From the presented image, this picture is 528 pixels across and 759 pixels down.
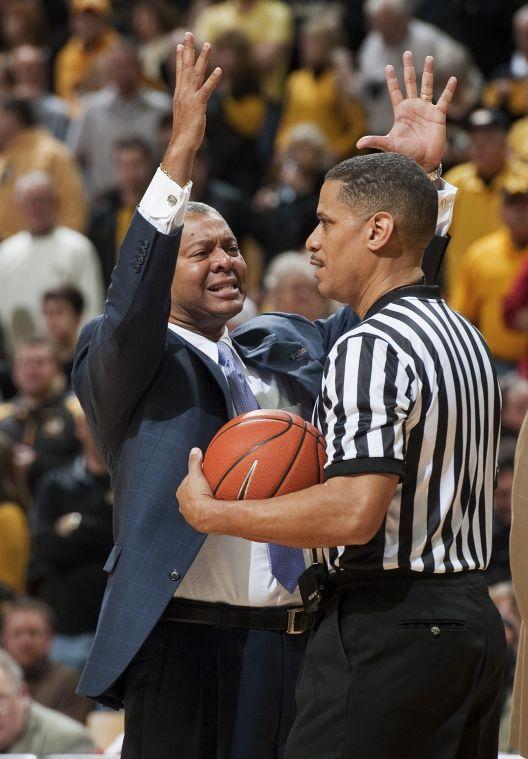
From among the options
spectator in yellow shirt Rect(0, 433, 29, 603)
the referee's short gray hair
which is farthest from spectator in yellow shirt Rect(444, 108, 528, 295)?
the referee's short gray hair

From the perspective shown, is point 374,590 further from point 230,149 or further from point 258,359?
point 230,149

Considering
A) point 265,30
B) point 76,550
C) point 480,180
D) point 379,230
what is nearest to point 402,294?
point 379,230

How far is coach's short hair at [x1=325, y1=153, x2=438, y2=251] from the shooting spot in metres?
2.95

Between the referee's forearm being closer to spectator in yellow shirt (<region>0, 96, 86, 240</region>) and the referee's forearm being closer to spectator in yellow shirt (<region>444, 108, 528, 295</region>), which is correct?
spectator in yellow shirt (<region>444, 108, 528, 295</region>)

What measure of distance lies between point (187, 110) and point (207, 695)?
1.42 metres

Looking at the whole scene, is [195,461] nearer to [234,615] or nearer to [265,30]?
[234,615]

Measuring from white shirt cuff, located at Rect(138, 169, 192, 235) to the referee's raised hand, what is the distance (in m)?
0.02

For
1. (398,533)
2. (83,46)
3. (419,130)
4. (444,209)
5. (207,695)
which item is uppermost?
(83,46)

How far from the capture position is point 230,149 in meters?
10.1

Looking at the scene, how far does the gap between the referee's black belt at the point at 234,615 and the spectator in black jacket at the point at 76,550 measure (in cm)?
341

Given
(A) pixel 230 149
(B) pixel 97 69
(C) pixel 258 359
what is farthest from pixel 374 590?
(B) pixel 97 69

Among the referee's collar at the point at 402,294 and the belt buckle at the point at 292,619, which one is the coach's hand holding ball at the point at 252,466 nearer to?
the referee's collar at the point at 402,294

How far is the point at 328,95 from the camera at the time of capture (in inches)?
395

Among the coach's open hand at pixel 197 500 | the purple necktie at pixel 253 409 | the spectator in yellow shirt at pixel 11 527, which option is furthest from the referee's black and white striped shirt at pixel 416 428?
the spectator in yellow shirt at pixel 11 527
